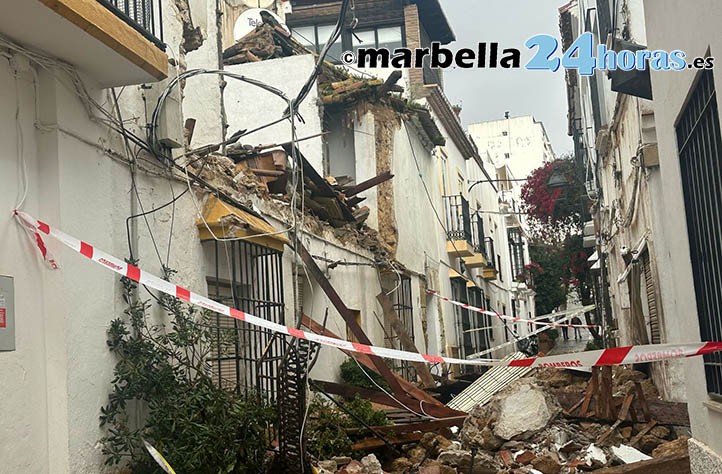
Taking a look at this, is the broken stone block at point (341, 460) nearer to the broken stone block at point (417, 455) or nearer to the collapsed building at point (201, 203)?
the collapsed building at point (201, 203)

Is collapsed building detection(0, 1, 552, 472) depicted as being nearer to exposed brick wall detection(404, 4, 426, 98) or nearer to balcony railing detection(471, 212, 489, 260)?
exposed brick wall detection(404, 4, 426, 98)

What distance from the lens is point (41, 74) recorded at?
6.18 m

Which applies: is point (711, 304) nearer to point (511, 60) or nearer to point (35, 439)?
point (511, 60)

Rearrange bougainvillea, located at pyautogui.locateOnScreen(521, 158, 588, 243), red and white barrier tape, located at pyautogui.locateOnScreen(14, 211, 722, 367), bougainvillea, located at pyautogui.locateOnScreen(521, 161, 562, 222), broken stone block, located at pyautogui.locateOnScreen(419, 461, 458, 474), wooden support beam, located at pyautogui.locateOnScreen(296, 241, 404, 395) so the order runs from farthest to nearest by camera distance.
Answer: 1. bougainvillea, located at pyautogui.locateOnScreen(521, 161, 562, 222)
2. bougainvillea, located at pyautogui.locateOnScreen(521, 158, 588, 243)
3. wooden support beam, located at pyautogui.locateOnScreen(296, 241, 404, 395)
4. broken stone block, located at pyautogui.locateOnScreen(419, 461, 458, 474)
5. red and white barrier tape, located at pyautogui.locateOnScreen(14, 211, 722, 367)

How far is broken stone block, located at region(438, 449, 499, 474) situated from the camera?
8500mm

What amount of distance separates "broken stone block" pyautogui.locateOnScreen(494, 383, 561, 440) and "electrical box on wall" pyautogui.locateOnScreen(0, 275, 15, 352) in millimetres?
6227

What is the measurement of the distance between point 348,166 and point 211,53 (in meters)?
5.91

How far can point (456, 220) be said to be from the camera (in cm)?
2356

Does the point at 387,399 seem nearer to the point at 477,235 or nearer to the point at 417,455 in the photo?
the point at 417,455

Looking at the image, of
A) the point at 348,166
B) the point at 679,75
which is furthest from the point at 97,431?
the point at 348,166

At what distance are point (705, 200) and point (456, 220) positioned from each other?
60.7 feet

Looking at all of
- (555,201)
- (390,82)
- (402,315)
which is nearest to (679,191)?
(402,315)

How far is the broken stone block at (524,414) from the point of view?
32.8ft

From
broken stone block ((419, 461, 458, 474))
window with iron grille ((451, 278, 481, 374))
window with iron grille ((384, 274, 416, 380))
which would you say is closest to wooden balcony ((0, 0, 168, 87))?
broken stone block ((419, 461, 458, 474))
